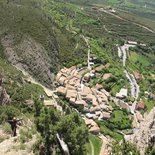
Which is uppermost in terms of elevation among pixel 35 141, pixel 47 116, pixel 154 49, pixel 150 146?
pixel 150 146

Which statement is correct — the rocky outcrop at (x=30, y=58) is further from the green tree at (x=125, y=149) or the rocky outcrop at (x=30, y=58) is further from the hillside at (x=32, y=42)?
the green tree at (x=125, y=149)

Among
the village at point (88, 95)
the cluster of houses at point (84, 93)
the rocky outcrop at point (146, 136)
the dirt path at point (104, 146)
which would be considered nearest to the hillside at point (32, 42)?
the cluster of houses at point (84, 93)

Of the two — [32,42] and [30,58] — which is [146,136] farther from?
[32,42]

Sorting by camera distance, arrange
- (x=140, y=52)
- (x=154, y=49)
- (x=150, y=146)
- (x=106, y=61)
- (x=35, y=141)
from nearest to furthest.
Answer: (x=150, y=146), (x=35, y=141), (x=106, y=61), (x=140, y=52), (x=154, y=49)

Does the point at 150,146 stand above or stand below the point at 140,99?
above

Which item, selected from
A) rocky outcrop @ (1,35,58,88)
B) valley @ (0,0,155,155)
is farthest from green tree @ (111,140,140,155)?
rocky outcrop @ (1,35,58,88)

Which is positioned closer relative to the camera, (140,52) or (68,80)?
(68,80)

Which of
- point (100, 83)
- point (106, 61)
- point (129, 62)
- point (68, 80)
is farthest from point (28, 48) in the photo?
point (129, 62)

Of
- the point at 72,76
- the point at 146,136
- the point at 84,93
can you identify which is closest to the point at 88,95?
the point at 84,93

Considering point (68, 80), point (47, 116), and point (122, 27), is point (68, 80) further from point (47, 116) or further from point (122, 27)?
point (122, 27)
